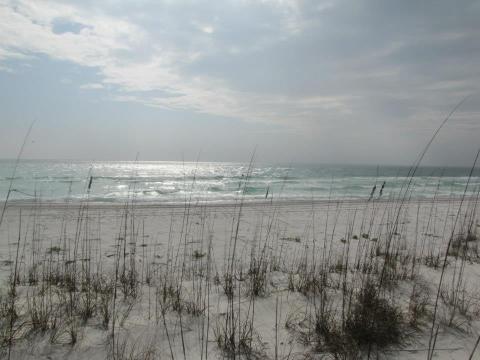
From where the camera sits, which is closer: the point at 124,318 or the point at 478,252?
the point at 124,318

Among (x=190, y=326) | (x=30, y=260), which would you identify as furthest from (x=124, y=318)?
(x=30, y=260)

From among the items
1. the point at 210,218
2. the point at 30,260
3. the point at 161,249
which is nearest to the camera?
the point at 30,260

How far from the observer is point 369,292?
276cm

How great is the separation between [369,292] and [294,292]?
80 centimetres

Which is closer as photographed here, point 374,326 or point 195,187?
point 374,326

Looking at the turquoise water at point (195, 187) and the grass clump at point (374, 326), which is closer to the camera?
the grass clump at point (374, 326)

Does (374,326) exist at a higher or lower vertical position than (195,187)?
higher

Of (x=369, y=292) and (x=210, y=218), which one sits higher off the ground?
(x=369, y=292)

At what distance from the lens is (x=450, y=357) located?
2275 millimetres

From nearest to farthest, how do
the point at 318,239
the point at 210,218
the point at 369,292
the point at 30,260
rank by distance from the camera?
the point at 369,292 → the point at 30,260 → the point at 318,239 → the point at 210,218

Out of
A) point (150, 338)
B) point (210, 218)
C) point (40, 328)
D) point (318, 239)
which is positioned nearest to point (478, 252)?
point (318, 239)

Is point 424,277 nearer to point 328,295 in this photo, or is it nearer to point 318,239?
point 328,295

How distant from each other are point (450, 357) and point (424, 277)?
1695mm

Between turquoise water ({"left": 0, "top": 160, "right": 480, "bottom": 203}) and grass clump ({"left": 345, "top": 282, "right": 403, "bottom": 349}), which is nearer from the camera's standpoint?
grass clump ({"left": 345, "top": 282, "right": 403, "bottom": 349})
